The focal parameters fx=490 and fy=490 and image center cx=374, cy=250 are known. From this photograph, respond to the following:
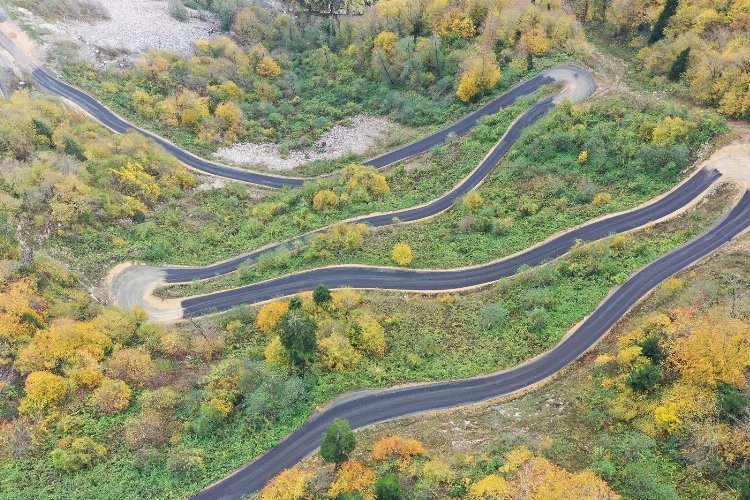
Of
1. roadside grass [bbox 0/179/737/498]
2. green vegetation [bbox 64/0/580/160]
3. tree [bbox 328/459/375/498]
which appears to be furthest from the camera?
green vegetation [bbox 64/0/580/160]

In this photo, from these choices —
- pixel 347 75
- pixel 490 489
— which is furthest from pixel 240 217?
pixel 490 489

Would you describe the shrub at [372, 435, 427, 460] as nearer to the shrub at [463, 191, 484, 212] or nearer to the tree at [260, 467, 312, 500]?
the tree at [260, 467, 312, 500]

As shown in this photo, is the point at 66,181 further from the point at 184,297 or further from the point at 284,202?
the point at 284,202

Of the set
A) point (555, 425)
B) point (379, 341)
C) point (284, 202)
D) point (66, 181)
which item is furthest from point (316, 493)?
point (66, 181)

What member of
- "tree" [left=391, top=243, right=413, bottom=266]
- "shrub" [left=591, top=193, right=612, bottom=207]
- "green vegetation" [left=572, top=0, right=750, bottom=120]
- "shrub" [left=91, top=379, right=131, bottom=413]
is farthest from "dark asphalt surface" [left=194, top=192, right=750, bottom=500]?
"green vegetation" [left=572, top=0, right=750, bottom=120]

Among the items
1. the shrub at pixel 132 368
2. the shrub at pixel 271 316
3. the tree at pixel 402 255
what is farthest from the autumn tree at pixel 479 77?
the shrub at pixel 132 368

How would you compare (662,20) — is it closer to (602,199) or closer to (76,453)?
(602,199)
